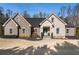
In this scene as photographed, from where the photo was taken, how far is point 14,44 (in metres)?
11.1

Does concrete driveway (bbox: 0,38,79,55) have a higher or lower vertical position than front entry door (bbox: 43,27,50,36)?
lower

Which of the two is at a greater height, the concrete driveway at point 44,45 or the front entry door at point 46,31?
the front entry door at point 46,31

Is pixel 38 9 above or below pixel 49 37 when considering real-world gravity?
above

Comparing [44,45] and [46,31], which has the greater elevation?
[46,31]

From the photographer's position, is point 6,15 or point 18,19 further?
point 18,19

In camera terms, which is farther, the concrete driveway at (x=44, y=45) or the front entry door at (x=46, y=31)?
A: the front entry door at (x=46, y=31)

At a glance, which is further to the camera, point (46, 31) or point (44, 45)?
point (46, 31)

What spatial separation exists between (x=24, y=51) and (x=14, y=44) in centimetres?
145

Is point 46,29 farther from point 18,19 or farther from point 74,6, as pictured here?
point 74,6

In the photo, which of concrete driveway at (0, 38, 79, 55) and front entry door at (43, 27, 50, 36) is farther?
front entry door at (43, 27, 50, 36)
